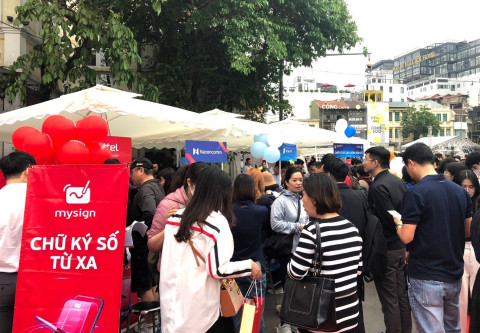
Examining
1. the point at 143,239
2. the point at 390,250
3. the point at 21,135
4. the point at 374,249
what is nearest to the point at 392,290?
the point at 390,250

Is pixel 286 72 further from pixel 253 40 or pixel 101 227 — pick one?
pixel 101 227

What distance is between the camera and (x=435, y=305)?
134 inches

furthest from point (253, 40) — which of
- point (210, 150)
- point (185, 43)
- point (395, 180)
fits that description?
point (395, 180)

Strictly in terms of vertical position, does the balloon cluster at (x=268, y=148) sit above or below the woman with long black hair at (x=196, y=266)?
above

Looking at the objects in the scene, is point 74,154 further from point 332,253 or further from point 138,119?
point 138,119

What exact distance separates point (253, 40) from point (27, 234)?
1200cm

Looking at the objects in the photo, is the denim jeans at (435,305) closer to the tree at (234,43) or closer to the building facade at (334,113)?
the tree at (234,43)

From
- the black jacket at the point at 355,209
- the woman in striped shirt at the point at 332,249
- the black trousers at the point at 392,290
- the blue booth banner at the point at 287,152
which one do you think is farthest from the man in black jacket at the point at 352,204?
the blue booth banner at the point at 287,152

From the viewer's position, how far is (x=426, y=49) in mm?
137875

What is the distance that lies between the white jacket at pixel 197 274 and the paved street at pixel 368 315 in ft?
8.90

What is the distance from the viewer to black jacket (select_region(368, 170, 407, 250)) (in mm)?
4258

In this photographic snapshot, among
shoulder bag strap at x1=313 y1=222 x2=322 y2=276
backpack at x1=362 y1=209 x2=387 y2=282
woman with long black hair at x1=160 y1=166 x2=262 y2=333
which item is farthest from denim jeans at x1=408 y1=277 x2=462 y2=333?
woman with long black hair at x1=160 y1=166 x2=262 y2=333

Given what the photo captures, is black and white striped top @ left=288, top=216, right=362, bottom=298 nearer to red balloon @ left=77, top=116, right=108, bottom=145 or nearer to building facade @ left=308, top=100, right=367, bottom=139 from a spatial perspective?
red balloon @ left=77, top=116, right=108, bottom=145

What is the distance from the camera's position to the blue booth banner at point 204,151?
6.20 m
